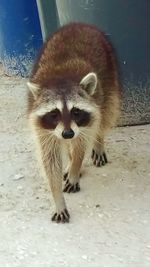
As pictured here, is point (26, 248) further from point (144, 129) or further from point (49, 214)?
point (144, 129)

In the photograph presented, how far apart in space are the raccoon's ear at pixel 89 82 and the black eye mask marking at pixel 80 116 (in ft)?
0.54

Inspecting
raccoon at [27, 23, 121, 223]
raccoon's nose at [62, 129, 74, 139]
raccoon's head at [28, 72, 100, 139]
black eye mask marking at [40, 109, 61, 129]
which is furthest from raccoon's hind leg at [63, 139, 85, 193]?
raccoon's nose at [62, 129, 74, 139]

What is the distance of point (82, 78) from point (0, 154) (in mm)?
1257

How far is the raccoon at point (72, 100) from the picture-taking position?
3.81m

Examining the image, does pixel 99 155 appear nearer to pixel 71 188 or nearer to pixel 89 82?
pixel 71 188

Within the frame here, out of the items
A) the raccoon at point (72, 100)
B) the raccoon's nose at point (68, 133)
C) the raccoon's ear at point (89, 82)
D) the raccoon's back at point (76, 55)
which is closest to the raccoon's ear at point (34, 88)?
the raccoon at point (72, 100)

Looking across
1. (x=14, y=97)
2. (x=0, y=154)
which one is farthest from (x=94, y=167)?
(x=14, y=97)

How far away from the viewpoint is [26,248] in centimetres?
365

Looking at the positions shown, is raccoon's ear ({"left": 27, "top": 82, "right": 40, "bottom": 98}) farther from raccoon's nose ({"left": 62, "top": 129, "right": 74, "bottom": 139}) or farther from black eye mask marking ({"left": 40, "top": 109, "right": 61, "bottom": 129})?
raccoon's nose ({"left": 62, "top": 129, "right": 74, "bottom": 139})

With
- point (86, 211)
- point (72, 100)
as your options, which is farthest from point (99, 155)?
point (72, 100)

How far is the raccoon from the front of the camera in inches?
150

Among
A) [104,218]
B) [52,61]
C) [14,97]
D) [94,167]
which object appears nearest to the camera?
[104,218]

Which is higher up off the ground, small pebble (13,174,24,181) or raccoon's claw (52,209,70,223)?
raccoon's claw (52,209,70,223)

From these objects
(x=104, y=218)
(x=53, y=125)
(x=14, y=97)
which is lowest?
(x=14, y=97)
